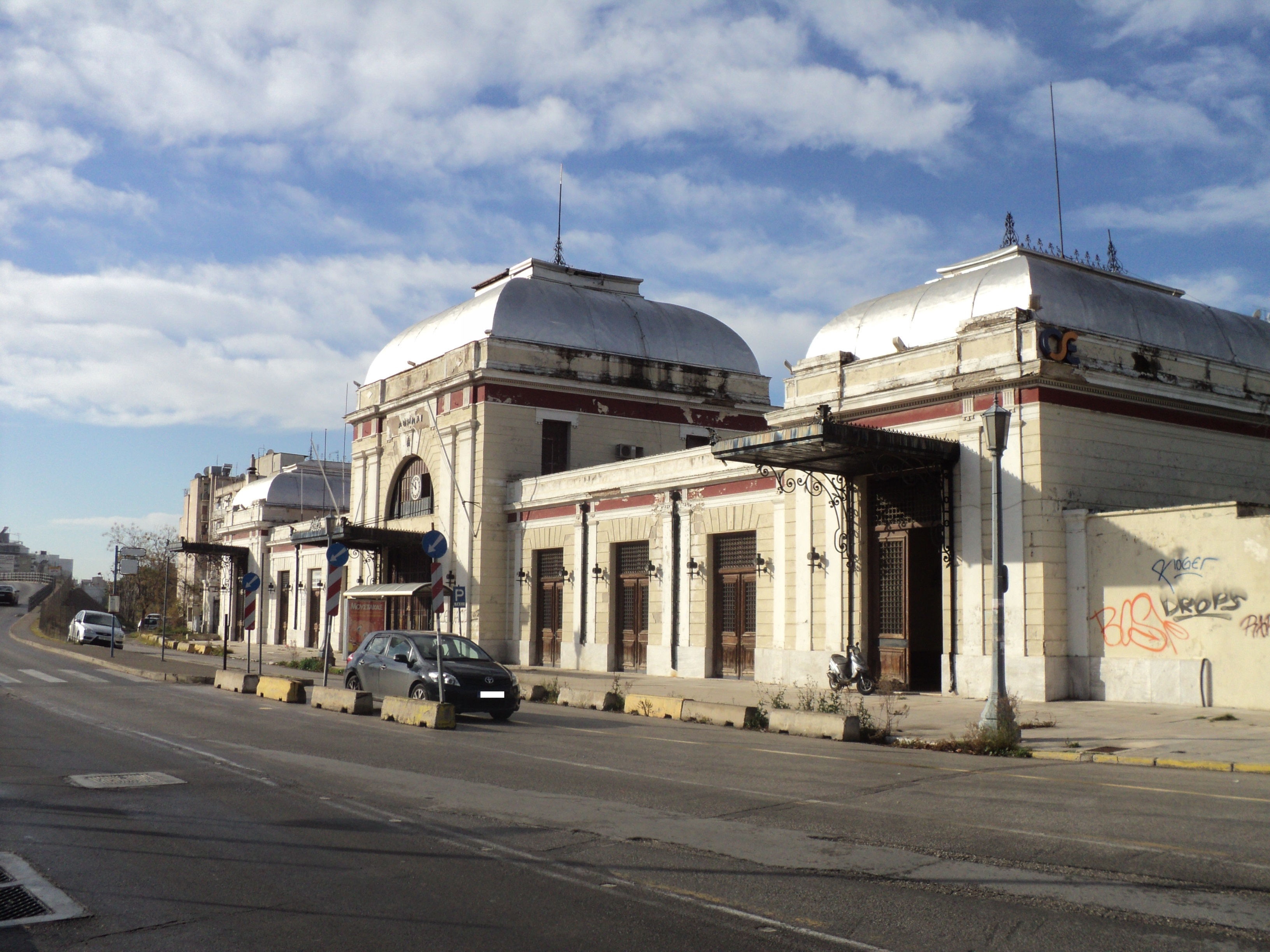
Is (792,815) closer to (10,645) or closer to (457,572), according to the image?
(457,572)

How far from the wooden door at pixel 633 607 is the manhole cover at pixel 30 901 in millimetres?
24052

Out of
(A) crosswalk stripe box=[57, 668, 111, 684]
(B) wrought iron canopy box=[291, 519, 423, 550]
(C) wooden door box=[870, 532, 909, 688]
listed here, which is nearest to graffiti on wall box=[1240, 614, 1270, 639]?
(C) wooden door box=[870, 532, 909, 688]

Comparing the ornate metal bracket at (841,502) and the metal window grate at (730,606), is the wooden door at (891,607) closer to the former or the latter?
the ornate metal bracket at (841,502)

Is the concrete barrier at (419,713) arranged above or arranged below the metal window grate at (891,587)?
below

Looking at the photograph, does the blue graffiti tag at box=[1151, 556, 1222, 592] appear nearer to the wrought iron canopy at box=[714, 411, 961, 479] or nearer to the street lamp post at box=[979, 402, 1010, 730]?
the wrought iron canopy at box=[714, 411, 961, 479]

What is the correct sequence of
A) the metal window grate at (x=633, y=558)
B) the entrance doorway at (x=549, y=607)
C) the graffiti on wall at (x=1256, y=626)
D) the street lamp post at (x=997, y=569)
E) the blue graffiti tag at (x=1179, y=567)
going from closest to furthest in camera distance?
the street lamp post at (x=997, y=569) → the graffiti on wall at (x=1256, y=626) → the blue graffiti tag at (x=1179, y=567) → the metal window grate at (x=633, y=558) → the entrance doorway at (x=549, y=607)

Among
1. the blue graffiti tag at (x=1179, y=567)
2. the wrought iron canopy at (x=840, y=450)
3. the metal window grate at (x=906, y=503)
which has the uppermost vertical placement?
the wrought iron canopy at (x=840, y=450)

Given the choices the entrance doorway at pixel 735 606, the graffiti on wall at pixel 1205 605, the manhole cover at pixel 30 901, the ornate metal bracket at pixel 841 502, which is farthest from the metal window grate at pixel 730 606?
the manhole cover at pixel 30 901

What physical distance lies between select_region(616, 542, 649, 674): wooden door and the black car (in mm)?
10926

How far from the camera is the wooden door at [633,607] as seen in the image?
103ft

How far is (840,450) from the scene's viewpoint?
21672 mm

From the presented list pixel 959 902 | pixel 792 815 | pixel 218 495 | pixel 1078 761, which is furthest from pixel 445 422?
pixel 218 495

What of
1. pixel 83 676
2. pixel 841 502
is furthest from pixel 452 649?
pixel 83 676

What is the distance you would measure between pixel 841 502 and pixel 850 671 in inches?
149
